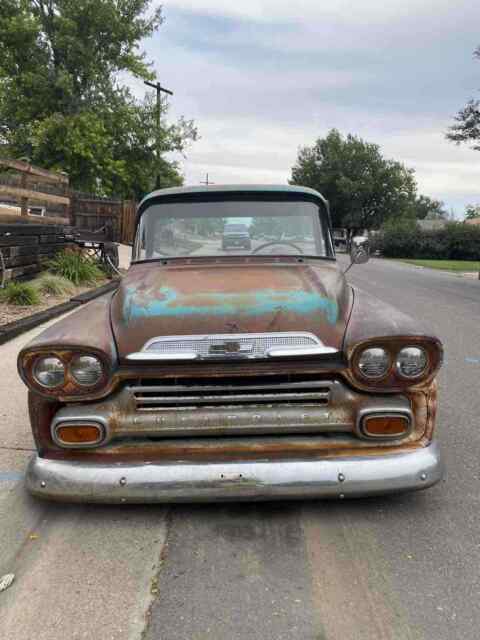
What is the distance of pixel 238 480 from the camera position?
2.44 meters

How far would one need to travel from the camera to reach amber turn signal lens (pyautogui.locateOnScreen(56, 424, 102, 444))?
2.54m

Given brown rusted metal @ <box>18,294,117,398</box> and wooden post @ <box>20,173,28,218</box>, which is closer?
brown rusted metal @ <box>18,294,117,398</box>

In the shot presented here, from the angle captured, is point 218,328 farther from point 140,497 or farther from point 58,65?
point 58,65

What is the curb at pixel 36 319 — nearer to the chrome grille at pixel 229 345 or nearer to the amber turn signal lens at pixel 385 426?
the chrome grille at pixel 229 345

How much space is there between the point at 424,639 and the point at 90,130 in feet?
79.0

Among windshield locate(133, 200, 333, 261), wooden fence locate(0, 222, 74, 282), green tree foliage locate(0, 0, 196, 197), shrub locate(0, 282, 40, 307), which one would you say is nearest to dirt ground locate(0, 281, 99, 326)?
shrub locate(0, 282, 40, 307)

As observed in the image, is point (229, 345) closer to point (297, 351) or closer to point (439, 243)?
point (297, 351)

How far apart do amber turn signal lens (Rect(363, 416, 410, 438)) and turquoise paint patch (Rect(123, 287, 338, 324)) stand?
1.58ft

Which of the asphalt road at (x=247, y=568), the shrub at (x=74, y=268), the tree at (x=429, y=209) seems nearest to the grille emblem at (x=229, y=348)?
the asphalt road at (x=247, y=568)

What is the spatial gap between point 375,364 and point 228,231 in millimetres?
1680

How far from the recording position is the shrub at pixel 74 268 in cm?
1006

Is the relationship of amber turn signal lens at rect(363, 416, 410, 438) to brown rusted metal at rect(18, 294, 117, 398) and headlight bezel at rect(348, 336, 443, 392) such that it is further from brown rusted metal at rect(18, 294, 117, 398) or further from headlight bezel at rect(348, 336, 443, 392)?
brown rusted metal at rect(18, 294, 117, 398)

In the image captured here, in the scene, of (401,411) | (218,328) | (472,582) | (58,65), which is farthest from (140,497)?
(58,65)

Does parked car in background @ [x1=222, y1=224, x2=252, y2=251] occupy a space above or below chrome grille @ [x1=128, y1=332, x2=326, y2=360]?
above
